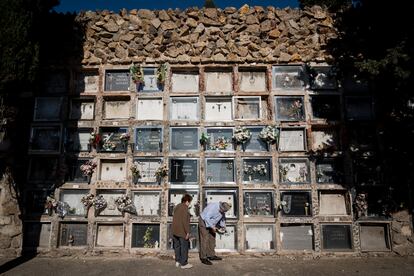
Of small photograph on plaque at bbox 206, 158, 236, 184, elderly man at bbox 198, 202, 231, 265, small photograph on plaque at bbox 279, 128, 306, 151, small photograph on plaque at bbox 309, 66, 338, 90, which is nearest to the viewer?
elderly man at bbox 198, 202, 231, 265

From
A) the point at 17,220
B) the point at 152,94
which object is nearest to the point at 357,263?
the point at 152,94

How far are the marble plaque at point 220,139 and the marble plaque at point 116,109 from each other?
191 cm

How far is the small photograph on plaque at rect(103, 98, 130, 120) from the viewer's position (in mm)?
6734

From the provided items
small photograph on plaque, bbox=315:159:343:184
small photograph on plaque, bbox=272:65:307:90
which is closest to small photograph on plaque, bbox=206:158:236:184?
small photograph on plaque, bbox=315:159:343:184

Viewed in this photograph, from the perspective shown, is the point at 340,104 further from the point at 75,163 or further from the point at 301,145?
the point at 75,163

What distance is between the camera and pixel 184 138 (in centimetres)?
651

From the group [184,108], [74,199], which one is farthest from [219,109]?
[74,199]

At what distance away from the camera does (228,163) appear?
21.0ft

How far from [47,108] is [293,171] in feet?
18.1

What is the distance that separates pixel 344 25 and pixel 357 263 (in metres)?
4.54

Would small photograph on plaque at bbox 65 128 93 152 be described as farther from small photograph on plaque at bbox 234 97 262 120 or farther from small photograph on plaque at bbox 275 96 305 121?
small photograph on plaque at bbox 275 96 305 121

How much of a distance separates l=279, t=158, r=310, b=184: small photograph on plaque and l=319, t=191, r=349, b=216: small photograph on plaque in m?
0.49

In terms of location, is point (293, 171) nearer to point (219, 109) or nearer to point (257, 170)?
point (257, 170)

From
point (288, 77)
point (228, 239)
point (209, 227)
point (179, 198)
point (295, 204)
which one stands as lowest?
point (228, 239)
